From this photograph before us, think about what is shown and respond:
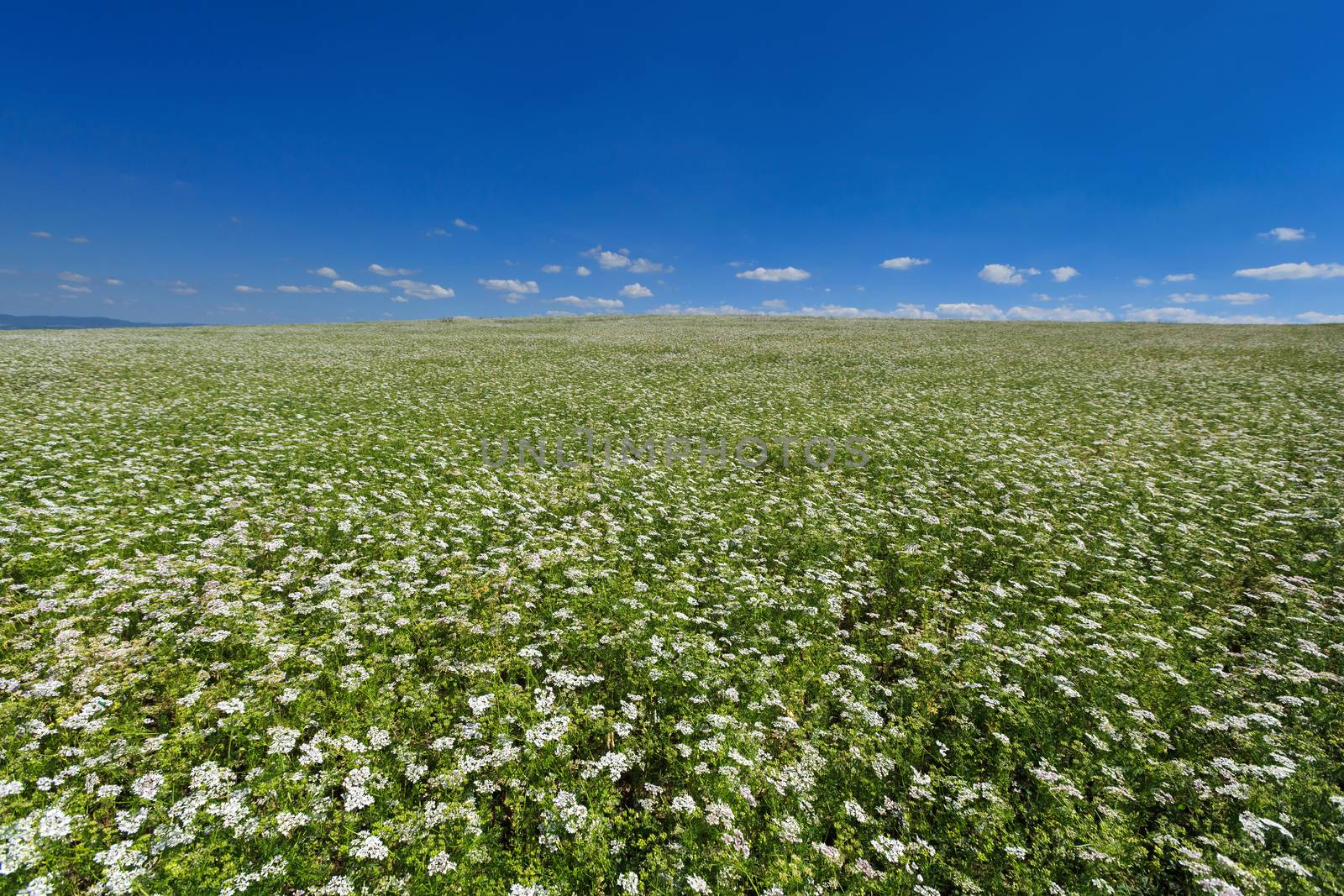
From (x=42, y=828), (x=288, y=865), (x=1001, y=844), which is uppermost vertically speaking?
(x=42, y=828)

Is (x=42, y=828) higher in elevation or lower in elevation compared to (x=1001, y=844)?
higher

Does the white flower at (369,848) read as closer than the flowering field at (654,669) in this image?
Yes

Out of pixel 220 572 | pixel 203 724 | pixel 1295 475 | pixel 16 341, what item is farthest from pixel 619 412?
pixel 16 341

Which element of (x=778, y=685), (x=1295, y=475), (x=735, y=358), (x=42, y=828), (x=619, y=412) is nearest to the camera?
(x=42, y=828)

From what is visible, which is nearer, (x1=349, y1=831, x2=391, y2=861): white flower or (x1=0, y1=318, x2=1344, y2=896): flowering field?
(x1=349, y1=831, x2=391, y2=861): white flower

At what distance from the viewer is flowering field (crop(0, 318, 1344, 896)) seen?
16.4 ft

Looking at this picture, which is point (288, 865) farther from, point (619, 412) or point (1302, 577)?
point (619, 412)

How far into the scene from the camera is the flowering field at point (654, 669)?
5.00m

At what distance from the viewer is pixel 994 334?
62.8 metres

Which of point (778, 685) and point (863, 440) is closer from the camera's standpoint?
point (778, 685)

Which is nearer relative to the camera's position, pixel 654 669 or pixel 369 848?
pixel 369 848

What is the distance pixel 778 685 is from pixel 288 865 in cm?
556

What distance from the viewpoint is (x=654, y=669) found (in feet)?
24.2

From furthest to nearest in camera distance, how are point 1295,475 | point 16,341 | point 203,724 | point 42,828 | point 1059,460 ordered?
point 16,341 → point 1059,460 → point 1295,475 → point 203,724 → point 42,828
